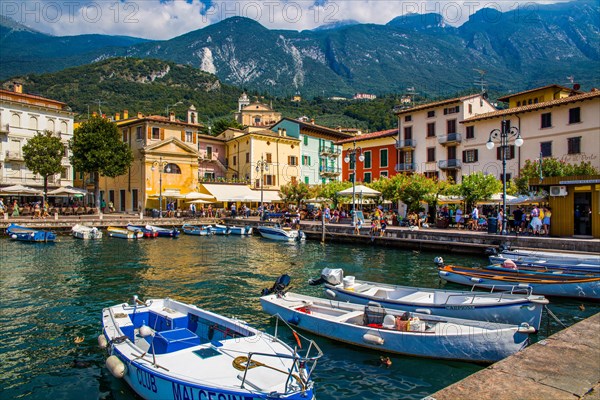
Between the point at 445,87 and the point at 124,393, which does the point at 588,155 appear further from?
the point at 445,87

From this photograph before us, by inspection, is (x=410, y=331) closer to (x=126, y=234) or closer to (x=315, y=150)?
(x=126, y=234)

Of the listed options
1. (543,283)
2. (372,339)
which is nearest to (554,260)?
(543,283)

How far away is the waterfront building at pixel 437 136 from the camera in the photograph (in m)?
45.5

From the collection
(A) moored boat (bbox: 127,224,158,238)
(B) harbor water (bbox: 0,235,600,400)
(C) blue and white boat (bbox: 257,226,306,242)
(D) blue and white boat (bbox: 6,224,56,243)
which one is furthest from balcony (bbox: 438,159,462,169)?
(D) blue and white boat (bbox: 6,224,56,243)

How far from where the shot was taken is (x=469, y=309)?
10586mm

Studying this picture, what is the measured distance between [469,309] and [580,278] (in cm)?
645

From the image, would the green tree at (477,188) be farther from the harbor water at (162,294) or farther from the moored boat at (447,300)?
the moored boat at (447,300)

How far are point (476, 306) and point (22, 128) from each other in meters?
54.3

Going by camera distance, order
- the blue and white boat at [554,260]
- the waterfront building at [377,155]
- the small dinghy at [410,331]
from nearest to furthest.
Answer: the small dinghy at [410,331] < the blue and white boat at [554,260] < the waterfront building at [377,155]

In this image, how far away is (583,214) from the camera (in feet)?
72.4

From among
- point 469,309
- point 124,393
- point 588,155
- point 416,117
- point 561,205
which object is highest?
point 416,117

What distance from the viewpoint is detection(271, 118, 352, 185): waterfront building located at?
202 ft

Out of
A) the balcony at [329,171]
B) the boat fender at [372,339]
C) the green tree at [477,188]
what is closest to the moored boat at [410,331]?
the boat fender at [372,339]

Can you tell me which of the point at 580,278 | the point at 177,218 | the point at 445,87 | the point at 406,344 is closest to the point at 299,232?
the point at 177,218
